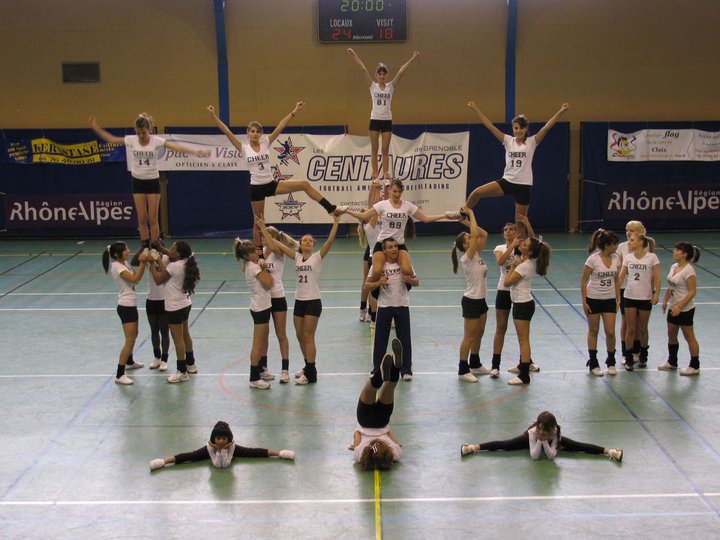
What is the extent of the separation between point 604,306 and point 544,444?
3180mm

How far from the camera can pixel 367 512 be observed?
24.8 feet

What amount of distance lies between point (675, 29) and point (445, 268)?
33.8 ft

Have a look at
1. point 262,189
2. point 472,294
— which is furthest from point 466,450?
point 262,189

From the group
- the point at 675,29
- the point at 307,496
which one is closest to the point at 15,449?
the point at 307,496

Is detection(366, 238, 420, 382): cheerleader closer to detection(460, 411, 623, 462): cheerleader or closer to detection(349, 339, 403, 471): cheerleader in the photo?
detection(349, 339, 403, 471): cheerleader

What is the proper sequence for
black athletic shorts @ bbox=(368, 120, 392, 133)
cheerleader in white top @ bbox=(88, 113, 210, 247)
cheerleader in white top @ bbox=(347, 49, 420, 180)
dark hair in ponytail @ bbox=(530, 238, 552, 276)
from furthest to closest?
black athletic shorts @ bbox=(368, 120, 392, 133), cheerleader in white top @ bbox=(347, 49, 420, 180), cheerleader in white top @ bbox=(88, 113, 210, 247), dark hair in ponytail @ bbox=(530, 238, 552, 276)

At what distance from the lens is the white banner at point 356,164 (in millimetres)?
22359

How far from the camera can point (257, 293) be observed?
10812mm

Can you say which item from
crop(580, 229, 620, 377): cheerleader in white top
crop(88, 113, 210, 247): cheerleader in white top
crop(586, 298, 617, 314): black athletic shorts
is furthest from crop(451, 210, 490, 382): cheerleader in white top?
crop(88, 113, 210, 247): cheerleader in white top

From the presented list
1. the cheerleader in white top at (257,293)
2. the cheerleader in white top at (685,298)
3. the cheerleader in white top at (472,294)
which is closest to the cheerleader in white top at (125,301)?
the cheerleader in white top at (257,293)

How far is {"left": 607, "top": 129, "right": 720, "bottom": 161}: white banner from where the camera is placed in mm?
22562

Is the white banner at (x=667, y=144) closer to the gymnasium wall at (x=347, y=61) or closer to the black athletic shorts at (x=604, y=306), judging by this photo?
the gymnasium wall at (x=347, y=61)

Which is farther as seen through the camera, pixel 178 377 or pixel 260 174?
pixel 260 174

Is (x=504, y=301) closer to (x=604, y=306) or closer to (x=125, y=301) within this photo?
(x=604, y=306)
